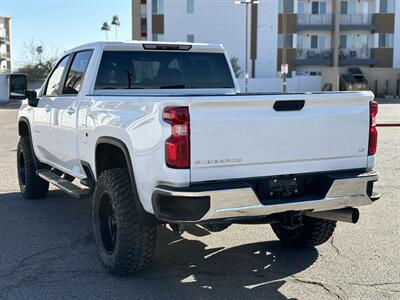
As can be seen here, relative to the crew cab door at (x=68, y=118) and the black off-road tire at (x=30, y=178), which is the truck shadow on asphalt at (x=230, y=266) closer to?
the crew cab door at (x=68, y=118)

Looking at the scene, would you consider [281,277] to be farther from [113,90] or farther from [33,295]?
[113,90]

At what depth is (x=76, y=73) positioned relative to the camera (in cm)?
621

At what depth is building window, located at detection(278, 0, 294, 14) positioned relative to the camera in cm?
4978

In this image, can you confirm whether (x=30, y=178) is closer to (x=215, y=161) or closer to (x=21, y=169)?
(x=21, y=169)

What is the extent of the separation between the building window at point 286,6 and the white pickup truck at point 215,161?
4651 centimetres

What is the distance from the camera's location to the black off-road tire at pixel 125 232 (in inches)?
175

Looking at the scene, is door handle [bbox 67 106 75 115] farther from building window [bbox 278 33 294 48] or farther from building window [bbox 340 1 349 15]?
building window [bbox 340 1 349 15]

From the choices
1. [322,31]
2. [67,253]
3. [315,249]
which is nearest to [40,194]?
[67,253]

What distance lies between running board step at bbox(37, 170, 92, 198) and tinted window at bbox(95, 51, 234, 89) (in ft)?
3.75

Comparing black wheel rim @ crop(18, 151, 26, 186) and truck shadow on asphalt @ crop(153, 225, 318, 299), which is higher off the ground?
black wheel rim @ crop(18, 151, 26, 186)

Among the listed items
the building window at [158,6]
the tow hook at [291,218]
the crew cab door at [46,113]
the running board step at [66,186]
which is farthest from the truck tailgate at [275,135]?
the building window at [158,6]

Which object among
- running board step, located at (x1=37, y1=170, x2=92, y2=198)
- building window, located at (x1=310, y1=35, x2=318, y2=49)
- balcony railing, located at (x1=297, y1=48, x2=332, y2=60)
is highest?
building window, located at (x1=310, y1=35, x2=318, y2=49)

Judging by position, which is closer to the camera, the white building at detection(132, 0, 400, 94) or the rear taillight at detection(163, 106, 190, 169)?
the rear taillight at detection(163, 106, 190, 169)

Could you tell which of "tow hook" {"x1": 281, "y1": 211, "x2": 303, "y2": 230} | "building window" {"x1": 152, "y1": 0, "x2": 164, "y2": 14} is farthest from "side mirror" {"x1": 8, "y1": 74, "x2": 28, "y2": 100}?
"building window" {"x1": 152, "y1": 0, "x2": 164, "y2": 14}
